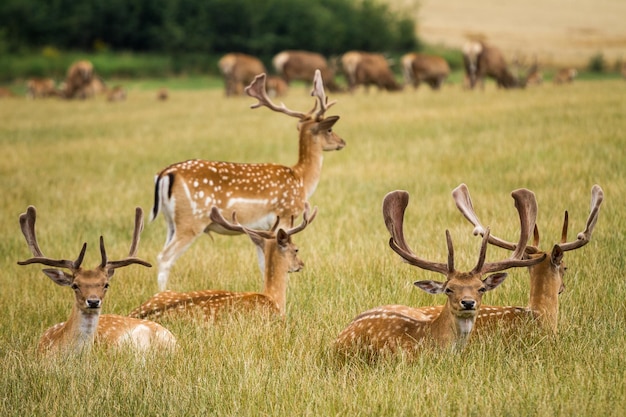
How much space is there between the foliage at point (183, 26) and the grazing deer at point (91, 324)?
39.9m

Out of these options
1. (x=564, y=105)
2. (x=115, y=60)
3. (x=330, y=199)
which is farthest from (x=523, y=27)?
(x=330, y=199)

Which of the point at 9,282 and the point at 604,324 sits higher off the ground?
the point at 604,324

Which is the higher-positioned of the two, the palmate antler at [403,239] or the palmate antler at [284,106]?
the palmate antler at [284,106]

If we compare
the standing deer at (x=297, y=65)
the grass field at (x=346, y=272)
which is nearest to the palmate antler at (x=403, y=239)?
the grass field at (x=346, y=272)

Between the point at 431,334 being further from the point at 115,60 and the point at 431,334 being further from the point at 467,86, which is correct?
the point at 115,60

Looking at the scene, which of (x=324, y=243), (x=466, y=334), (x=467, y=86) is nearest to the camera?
(x=466, y=334)

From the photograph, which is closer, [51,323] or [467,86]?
A: [51,323]

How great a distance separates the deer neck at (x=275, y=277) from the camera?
5484mm

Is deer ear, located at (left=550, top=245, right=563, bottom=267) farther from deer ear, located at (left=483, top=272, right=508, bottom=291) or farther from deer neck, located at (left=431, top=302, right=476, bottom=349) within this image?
deer neck, located at (left=431, top=302, right=476, bottom=349)

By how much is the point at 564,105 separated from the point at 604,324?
12.0m

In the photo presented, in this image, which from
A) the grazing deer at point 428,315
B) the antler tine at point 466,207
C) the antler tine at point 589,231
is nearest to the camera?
the grazing deer at point 428,315

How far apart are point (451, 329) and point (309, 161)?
3556mm

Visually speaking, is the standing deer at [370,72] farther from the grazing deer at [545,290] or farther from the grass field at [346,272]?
the grazing deer at [545,290]

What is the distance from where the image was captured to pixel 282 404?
3.96m
